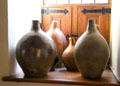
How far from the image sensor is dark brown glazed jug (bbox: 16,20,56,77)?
129cm

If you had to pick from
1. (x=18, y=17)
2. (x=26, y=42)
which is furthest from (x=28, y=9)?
(x=26, y=42)

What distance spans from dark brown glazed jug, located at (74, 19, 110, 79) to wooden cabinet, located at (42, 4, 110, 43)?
0.62 m

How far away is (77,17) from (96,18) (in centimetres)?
20

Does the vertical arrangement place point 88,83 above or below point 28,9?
below

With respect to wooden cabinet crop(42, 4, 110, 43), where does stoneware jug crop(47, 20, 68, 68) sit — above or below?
below

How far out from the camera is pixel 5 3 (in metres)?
1.35

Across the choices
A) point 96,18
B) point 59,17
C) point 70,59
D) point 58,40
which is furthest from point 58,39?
point 96,18

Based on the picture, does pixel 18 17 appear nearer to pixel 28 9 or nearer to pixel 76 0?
pixel 28 9

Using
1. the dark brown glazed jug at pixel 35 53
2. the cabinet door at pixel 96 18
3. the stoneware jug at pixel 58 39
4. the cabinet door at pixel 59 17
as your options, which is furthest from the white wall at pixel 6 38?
the cabinet door at pixel 96 18

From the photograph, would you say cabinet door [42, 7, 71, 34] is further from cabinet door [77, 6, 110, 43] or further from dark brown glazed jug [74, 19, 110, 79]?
dark brown glazed jug [74, 19, 110, 79]

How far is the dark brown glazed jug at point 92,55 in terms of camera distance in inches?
48.3

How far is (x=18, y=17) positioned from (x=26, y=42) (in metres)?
0.31

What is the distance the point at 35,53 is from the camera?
1291 mm

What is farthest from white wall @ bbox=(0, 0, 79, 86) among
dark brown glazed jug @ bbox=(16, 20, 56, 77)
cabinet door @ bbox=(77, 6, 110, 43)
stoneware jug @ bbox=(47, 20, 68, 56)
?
cabinet door @ bbox=(77, 6, 110, 43)
